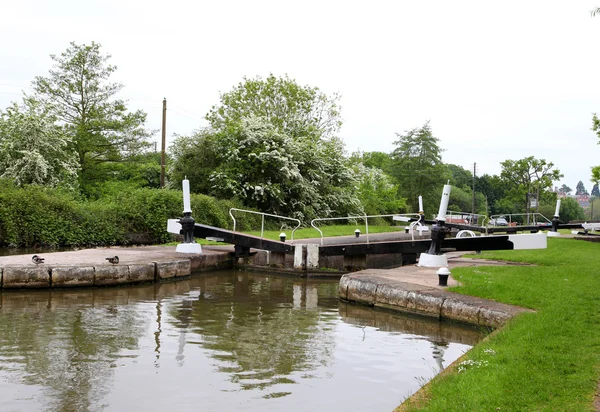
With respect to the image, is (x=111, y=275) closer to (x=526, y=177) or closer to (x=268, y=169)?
(x=268, y=169)

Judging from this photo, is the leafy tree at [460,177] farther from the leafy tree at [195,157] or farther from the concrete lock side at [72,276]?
the concrete lock side at [72,276]

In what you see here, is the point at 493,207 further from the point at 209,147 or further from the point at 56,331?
the point at 56,331

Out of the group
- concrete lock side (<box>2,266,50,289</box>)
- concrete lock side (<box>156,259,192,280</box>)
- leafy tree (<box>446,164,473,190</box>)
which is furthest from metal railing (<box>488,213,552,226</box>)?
leafy tree (<box>446,164,473,190</box>)

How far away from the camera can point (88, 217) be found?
21297 mm

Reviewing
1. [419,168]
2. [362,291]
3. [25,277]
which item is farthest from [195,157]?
[419,168]

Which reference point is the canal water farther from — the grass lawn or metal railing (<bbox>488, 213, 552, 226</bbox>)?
metal railing (<bbox>488, 213, 552, 226</bbox>)

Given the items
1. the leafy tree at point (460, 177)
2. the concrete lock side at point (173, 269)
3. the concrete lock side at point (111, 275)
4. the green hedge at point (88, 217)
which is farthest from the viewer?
the leafy tree at point (460, 177)

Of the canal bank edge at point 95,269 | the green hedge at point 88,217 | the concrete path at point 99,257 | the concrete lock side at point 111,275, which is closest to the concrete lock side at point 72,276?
the canal bank edge at point 95,269

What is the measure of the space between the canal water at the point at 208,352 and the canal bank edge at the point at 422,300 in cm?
21

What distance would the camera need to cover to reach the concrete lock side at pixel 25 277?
11148mm

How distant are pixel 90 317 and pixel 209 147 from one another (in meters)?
20.5

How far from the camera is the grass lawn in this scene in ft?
14.5

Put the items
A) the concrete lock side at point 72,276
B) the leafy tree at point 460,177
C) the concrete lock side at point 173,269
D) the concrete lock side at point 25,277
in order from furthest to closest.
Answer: the leafy tree at point 460,177
the concrete lock side at point 173,269
the concrete lock side at point 72,276
the concrete lock side at point 25,277

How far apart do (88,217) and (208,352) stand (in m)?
15.6
